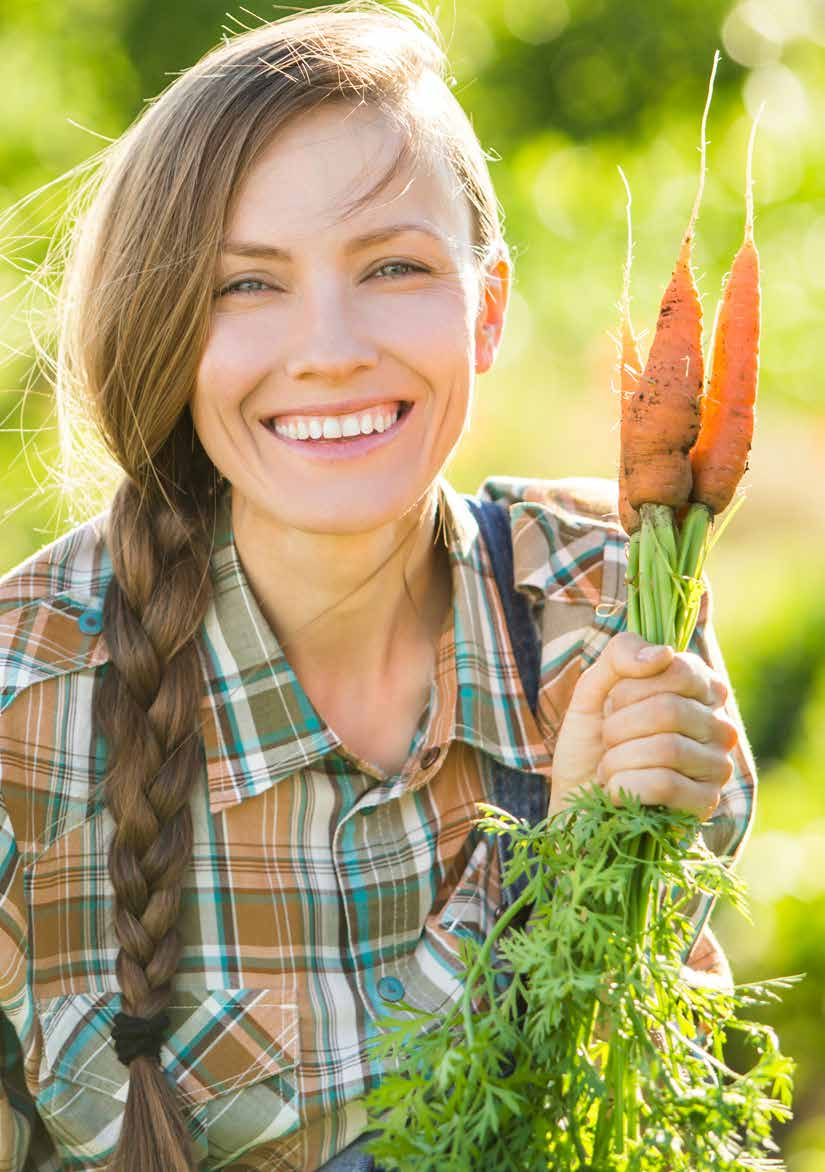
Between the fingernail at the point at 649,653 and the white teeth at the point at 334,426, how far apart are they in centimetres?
39

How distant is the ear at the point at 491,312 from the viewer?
Result: 1561 millimetres

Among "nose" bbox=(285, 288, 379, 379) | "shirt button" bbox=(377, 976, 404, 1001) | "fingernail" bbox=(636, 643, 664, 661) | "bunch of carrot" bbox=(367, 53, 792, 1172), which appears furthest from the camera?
"shirt button" bbox=(377, 976, 404, 1001)

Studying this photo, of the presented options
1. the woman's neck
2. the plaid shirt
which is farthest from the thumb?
the woman's neck

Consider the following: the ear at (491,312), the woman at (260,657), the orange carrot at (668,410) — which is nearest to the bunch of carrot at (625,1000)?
the orange carrot at (668,410)

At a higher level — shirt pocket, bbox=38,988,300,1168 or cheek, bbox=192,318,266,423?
cheek, bbox=192,318,266,423

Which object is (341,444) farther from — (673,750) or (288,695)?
(673,750)

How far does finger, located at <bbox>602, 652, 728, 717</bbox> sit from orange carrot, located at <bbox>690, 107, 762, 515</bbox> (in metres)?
0.14

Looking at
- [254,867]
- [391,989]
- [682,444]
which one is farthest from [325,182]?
[391,989]

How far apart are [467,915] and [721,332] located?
0.63 meters

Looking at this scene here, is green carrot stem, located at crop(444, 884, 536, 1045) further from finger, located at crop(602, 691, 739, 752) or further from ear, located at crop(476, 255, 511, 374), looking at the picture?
ear, located at crop(476, 255, 511, 374)

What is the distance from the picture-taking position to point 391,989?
1.47 metres

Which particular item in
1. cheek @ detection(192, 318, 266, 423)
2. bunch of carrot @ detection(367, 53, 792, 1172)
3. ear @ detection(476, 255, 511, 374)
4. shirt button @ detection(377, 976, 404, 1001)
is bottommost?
shirt button @ detection(377, 976, 404, 1001)

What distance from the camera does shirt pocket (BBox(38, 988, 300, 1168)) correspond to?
1.41 meters

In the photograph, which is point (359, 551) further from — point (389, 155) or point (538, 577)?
point (389, 155)
